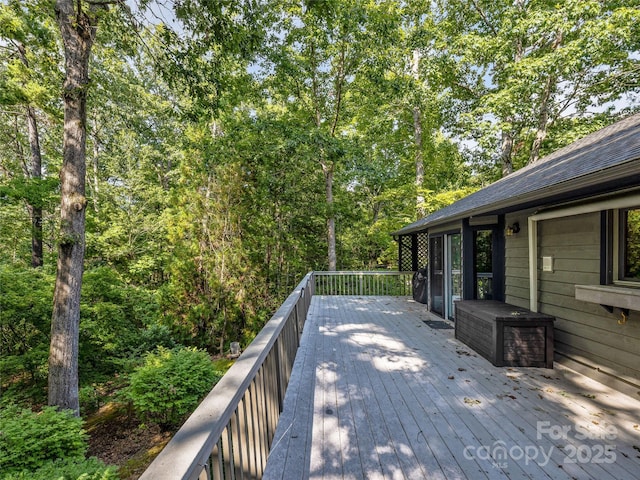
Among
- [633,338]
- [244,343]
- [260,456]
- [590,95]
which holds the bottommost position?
[244,343]

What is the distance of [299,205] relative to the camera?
41.9 feet

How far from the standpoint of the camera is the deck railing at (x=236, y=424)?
82 centimetres

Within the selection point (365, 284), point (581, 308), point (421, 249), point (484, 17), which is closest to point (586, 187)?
point (581, 308)

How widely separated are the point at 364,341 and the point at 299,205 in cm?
870

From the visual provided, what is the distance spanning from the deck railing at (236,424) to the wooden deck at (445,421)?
36 centimetres

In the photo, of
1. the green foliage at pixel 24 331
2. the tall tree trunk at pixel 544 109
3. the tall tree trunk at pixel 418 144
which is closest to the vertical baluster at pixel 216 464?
the green foliage at pixel 24 331

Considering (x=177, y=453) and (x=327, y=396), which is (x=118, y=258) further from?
(x=177, y=453)

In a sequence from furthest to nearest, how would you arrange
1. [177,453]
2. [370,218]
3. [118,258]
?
1. [370,218]
2. [118,258]
3. [177,453]

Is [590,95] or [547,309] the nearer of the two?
[547,309]

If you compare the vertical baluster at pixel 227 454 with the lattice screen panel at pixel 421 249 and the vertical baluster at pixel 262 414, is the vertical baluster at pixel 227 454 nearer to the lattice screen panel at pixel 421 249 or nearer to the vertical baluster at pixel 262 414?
the vertical baluster at pixel 262 414

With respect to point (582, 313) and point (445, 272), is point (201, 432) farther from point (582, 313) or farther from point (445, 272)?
point (445, 272)

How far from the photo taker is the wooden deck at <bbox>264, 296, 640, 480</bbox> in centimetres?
200

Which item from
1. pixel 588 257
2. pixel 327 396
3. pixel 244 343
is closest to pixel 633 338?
pixel 588 257

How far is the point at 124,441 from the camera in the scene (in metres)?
5.23
